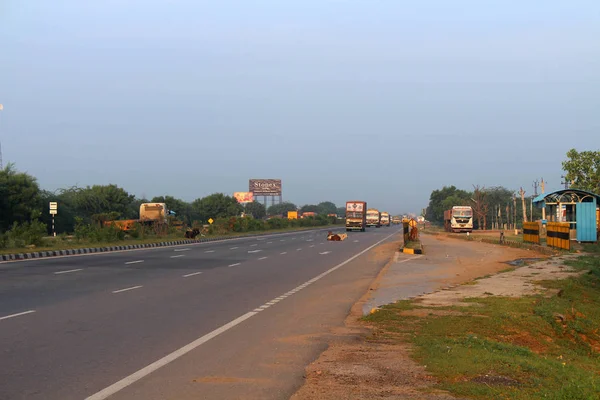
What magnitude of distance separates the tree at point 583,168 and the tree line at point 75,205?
34718mm

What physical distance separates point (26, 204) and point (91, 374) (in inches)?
1873

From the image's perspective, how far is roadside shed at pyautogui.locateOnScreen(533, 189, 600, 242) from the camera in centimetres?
3025

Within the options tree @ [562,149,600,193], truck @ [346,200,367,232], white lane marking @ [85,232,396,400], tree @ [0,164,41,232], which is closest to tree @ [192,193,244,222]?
truck @ [346,200,367,232]

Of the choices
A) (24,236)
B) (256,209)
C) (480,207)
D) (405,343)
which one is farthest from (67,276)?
(256,209)

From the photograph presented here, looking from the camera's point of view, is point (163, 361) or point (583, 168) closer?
point (163, 361)

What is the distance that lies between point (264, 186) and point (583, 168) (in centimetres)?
9152

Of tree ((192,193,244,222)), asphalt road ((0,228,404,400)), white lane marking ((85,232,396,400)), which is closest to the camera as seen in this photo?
white lane marking ((85,232,396,400))

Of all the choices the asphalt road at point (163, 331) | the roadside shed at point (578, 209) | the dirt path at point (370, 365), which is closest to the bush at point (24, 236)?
the asphalt road at point (163, 331)

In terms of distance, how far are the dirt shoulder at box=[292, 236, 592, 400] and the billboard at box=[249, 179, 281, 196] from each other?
11619 cm

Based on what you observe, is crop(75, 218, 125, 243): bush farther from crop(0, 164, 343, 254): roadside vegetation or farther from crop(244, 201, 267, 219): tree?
crop(244, 201, 267, 219): tree

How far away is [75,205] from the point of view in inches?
2625

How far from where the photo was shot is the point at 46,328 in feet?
30.3

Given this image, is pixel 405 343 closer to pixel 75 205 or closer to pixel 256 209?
pixel 75 205

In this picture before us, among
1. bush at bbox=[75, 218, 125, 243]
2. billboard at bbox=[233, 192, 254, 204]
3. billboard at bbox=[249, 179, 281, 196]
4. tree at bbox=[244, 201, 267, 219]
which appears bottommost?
bush at bbox=[75, 218, 125, 243]
